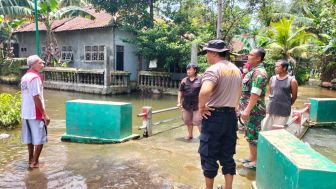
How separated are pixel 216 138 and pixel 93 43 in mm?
20315

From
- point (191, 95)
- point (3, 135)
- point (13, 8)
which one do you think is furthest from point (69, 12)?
point (191, 95)

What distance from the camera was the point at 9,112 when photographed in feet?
29.5

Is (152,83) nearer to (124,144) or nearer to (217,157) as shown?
(124,144)

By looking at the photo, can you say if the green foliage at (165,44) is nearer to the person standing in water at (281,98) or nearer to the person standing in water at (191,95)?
the person standing in water at (191,95)

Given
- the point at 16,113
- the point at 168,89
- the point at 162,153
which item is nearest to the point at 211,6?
the point at 168,89

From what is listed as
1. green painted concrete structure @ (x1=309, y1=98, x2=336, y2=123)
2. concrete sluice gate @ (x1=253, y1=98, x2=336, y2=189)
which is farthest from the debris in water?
green painted concrete structure @ (x1=309, y1=98, x2=336, y2=123)

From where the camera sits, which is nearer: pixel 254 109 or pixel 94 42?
pixel 254 109

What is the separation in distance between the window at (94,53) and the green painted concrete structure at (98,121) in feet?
51.5

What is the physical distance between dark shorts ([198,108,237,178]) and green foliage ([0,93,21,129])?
22.3ft

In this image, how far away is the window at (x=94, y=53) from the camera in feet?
74.0

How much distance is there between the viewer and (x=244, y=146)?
7.05m

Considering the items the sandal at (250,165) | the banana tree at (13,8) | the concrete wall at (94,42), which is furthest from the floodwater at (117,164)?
the concrete wall at (94,42)

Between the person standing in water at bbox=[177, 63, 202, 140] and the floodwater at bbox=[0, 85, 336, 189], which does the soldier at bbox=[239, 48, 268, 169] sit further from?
the person standing in water at bbox=[177, 63, 202, 140]

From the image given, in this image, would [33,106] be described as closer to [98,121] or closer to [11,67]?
[98,121]
